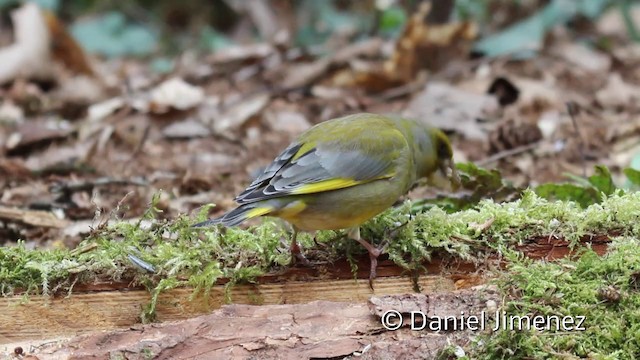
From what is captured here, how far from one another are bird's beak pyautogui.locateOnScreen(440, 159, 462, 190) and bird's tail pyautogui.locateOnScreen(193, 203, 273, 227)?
128 centimetres

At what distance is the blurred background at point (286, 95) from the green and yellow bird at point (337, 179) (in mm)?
752

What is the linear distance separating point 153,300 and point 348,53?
6.34 meters

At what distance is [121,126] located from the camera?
24.5 feet

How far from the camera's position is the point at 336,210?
354 cm

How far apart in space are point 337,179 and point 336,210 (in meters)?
0.19

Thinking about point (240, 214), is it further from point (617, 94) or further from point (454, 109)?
point (617, 94)

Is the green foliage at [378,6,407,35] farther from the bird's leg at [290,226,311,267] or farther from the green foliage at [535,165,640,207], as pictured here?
the bird's leg at [290,226,311,267]

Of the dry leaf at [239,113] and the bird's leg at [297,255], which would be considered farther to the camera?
the dry leaf at [239,113]

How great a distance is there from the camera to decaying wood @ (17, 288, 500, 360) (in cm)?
304

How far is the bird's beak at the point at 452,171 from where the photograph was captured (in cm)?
436

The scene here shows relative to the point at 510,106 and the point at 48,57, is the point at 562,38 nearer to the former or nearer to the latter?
the point at 510,106

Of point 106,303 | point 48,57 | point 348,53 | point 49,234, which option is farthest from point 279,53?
point 106,303

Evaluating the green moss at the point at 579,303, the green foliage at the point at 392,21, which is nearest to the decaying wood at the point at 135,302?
the green moss at the point at 579,303

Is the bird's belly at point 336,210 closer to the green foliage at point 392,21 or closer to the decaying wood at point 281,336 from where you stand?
the decaying wood at point 281,336
